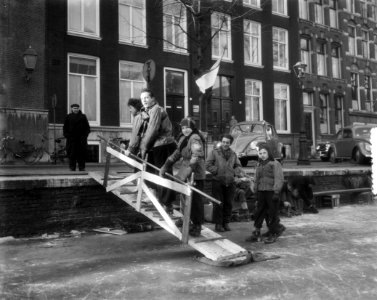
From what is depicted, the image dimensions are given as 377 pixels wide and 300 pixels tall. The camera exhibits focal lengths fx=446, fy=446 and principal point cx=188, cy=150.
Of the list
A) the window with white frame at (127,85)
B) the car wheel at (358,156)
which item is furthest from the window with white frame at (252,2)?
the car wheel at (358,156)

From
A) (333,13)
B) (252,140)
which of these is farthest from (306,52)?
(252,140)

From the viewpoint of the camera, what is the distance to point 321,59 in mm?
31188

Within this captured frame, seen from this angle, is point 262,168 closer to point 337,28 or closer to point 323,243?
point 323,243

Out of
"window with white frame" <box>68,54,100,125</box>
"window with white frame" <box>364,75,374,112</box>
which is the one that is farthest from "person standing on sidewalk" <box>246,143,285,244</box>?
"window with white frame" <box>364,75,374,112</box>

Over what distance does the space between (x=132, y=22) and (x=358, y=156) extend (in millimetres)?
11690

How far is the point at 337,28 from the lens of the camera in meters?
32.2

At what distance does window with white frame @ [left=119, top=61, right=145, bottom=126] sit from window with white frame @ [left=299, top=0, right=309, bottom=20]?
46.4 ft

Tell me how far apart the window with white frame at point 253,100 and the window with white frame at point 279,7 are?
16.3ft

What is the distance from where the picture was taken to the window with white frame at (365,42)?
3428cm

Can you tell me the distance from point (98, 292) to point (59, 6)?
52.8ft

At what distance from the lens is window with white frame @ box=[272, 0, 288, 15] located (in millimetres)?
27281

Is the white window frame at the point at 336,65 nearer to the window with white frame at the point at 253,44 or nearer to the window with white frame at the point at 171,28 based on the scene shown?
the window with white frame at the point at 253,44

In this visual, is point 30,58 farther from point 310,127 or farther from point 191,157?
point 310,127

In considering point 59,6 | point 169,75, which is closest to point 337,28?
point 169,75
